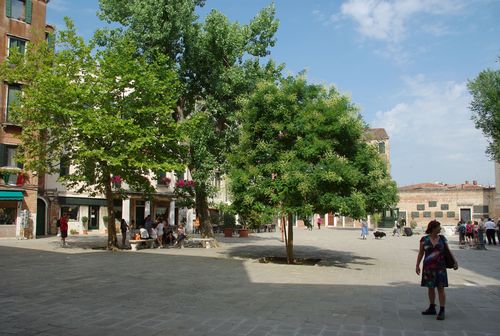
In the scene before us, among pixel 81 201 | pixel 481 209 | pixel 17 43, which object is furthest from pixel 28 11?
pixel 481 209

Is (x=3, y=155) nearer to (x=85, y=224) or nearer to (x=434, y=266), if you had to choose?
(x=85, y=224)

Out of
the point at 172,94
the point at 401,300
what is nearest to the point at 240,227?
the point at 172,94

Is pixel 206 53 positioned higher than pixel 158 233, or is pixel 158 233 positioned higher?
pixel 206 53

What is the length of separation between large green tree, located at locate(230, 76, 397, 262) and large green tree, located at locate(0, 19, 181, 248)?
5.23 m

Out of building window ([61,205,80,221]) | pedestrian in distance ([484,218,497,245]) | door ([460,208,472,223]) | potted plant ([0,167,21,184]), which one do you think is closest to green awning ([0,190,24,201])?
potted plant ([0,167,21,184])

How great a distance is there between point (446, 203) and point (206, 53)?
52151mm

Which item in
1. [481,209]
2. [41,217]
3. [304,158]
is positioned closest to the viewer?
[304,158]

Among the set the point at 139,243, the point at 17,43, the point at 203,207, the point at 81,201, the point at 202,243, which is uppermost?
the point at 17,43

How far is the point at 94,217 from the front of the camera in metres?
38.0

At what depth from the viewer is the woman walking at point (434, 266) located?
758cm

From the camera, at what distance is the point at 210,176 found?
2238cm

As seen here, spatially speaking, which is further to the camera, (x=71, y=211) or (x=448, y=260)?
(x=71, y=211)

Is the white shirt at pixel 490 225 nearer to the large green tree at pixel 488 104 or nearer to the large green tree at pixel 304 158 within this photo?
the large green tree at pixel 488 104

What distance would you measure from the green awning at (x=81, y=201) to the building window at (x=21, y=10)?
13132 millimetres
